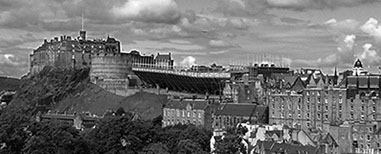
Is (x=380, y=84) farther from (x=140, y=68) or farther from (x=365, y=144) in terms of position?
(x=140, y=68)

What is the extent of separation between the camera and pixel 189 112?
128375mm

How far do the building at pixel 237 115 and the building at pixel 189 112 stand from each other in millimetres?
1503

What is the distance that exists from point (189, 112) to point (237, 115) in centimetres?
1069

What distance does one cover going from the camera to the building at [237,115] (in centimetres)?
12019

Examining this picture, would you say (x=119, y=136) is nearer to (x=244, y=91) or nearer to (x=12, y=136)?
(x=12, y=136)

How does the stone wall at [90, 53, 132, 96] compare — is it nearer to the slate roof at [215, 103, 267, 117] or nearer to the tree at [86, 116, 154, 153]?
the slate roof at [215, 103, 267, 117]

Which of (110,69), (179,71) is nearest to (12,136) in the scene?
(179,71)

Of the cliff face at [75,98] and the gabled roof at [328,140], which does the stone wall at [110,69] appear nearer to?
the cliff face at [75,98]

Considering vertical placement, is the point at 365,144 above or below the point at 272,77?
below

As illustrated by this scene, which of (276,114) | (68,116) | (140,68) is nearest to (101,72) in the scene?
(140,68)

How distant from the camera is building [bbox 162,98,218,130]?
413 ft

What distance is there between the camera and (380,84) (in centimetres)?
11244

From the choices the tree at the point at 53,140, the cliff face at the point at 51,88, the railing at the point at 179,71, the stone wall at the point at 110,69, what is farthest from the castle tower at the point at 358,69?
the cliff face at the point at 51,88

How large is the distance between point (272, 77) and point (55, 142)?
58.8 metres
